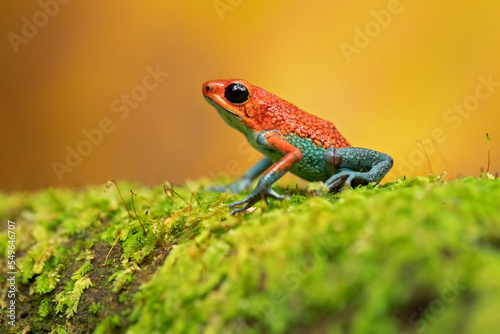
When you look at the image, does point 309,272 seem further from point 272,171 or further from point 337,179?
point 337,179

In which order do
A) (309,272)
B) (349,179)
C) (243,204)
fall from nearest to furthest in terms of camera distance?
1. (309,272)
2. (243,204)
3. (349,179)

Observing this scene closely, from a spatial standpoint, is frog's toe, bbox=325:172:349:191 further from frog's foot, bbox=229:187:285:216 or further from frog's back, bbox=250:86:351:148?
frog's foot, bbox=229:187:285:216

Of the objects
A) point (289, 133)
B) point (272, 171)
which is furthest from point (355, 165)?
point (272, 171)

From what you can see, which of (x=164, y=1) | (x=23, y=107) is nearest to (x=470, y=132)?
(x=164, y=1)

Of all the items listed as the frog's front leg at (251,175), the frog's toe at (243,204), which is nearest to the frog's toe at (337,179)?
the frog's toe at (243,204)

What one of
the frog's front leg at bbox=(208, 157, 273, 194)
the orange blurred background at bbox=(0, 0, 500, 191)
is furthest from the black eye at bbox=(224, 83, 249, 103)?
the orange blurred background at bbox=(0, 0, 500, 191)

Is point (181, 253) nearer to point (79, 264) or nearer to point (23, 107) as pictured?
point (79, 264)
